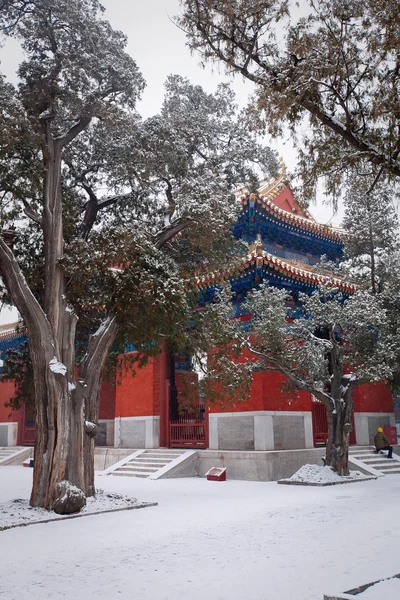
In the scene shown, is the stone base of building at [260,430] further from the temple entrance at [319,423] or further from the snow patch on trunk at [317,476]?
the snow patch on trunk at [317,476]

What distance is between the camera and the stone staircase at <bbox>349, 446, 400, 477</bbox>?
13336mm

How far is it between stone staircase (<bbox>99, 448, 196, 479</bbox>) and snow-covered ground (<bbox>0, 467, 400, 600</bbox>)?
4.52 m

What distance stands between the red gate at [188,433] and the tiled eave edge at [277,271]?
4.04 metres

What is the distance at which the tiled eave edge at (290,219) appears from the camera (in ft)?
46.1

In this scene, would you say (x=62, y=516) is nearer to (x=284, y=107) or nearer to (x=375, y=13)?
(x=284, y=107)

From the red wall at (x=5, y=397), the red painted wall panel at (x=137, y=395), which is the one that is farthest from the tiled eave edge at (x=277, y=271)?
the red wall at (x=5, y=397)

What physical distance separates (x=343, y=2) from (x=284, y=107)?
123 cm

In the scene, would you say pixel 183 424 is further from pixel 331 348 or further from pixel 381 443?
pixel 381 443

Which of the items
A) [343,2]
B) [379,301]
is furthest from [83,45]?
[379,301]

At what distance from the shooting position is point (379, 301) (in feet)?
38.5

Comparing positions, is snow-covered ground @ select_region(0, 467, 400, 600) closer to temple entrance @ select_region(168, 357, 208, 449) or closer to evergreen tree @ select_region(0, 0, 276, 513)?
evergreen tree @ select_region(0, 0, 276, 513)

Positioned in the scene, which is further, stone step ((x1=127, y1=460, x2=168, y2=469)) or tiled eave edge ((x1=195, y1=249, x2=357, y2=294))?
stone step ((x1=127, y1=460, x2=168, y2=469))

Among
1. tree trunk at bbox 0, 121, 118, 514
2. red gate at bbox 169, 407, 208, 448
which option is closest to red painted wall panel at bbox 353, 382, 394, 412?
red gate at bbox 169, 407, 208, 448

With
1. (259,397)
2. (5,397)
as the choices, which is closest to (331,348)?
(259,397)
